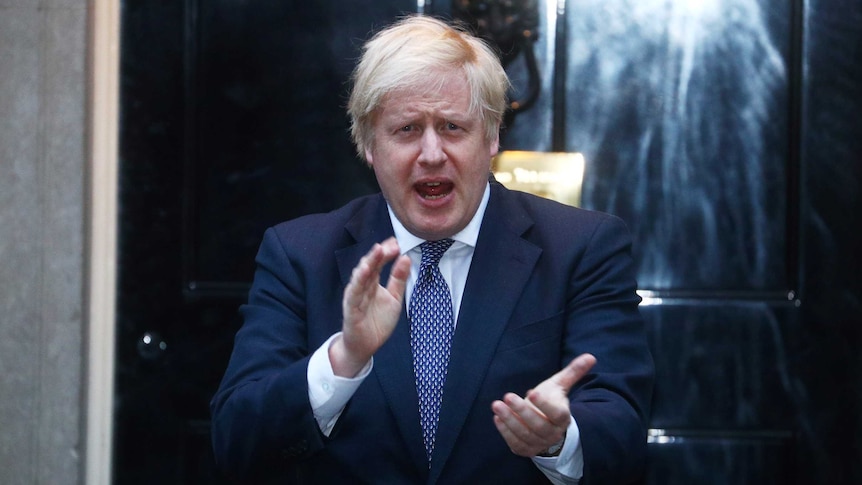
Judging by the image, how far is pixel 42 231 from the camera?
3055 mm

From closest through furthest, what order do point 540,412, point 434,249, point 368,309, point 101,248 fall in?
point 540,412
point 368,309
point 434,249
point 101,248

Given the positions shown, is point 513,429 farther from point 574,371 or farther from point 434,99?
point 434,99

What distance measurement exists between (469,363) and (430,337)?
0.36 ft

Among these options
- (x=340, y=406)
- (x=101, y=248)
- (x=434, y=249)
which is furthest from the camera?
(x=101, y=248)

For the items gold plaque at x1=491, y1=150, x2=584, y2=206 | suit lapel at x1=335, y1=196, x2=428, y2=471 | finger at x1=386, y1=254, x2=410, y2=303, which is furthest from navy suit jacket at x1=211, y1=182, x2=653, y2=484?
gold plaque at x1=491, y1=150, x2=584, y2=206

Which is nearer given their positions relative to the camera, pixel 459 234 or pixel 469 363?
pixel 469 363

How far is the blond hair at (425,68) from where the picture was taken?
2.14 m

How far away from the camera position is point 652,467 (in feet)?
9.90

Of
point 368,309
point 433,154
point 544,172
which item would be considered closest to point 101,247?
point 544,172

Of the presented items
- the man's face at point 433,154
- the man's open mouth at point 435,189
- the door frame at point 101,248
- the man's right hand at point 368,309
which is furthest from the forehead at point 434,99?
the door frame at point 101,248

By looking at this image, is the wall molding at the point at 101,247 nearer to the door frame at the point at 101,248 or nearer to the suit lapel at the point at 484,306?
the door frame at the point at 101,248

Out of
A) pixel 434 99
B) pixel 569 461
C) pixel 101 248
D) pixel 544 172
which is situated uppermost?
pixel 434 99

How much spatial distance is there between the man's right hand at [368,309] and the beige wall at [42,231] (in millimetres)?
1413

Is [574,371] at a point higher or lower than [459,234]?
lower
